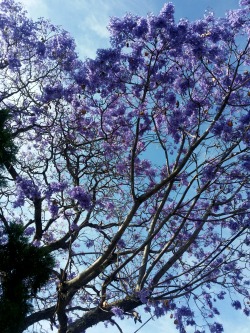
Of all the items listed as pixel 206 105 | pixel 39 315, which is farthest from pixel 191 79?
pixel 39 315

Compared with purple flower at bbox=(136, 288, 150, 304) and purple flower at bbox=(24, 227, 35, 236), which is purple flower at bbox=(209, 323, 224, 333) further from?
purple flower at bbox=(24, 227, 35, 236)

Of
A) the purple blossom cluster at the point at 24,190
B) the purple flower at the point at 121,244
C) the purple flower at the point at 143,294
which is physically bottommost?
the purple flower at the point at 143,294

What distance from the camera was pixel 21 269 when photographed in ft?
20.3

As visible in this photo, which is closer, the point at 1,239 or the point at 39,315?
the point at 1,239

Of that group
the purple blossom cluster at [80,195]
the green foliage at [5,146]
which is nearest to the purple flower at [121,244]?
the purple blossom cluster at [80,195]

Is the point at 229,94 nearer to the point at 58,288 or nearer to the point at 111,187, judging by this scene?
the point at 111,187

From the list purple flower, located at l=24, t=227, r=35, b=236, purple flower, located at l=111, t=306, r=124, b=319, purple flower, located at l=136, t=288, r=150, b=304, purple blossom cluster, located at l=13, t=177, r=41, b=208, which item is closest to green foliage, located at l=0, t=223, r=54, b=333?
purple blossom cluster, located at l=13, t=177, r=41, b=208

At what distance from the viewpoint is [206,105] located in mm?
8750

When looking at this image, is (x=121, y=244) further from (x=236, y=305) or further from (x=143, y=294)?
(x=236, y=305)

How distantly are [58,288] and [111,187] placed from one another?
2.46m

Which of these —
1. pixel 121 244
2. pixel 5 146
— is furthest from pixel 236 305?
pixel 5 146

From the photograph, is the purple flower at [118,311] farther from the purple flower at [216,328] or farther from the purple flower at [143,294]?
the purple flower at [216,328]

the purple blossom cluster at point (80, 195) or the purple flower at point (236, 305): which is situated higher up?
the purple blossom cluster at point (80, 195)

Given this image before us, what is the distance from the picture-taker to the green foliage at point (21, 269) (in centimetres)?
596
